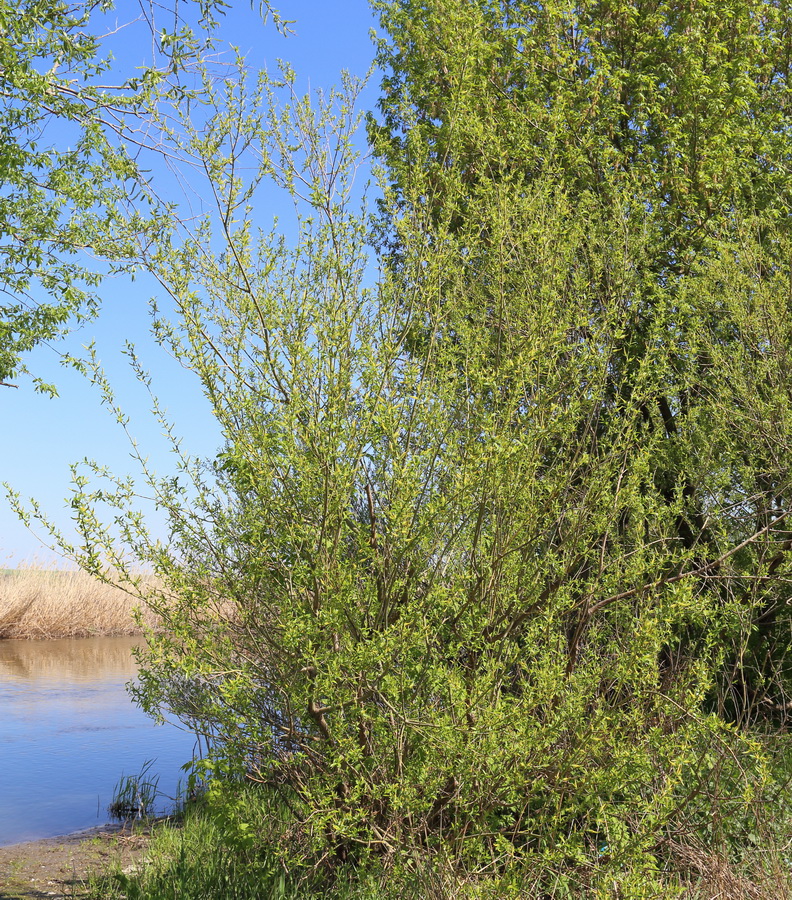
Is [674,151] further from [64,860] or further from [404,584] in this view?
[64,860]

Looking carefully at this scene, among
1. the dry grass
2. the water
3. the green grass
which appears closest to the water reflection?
the water

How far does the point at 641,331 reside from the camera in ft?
31.4

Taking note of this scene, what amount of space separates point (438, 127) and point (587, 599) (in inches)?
276

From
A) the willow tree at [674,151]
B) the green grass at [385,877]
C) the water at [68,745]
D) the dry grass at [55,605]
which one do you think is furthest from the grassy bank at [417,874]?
the dry grass at [55,605]

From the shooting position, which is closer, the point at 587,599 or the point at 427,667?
the point at 427,667

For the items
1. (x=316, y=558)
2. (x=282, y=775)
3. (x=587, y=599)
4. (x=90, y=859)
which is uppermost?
(x=316, y=558)

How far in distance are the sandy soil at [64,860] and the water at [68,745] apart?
58 cm

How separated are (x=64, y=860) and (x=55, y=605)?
1628 cm

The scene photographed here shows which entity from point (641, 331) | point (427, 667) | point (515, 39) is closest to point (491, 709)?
point (427, 667)

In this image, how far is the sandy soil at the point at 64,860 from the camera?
20.5 ft

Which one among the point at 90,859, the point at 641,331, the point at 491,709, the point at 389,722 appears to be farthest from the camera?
the point at 641,331

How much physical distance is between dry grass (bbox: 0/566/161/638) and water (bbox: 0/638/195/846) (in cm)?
355

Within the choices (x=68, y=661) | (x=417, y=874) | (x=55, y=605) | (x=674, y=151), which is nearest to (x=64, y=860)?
(x=417, y=874)

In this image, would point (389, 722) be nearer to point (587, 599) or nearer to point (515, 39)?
point (587, 599)
